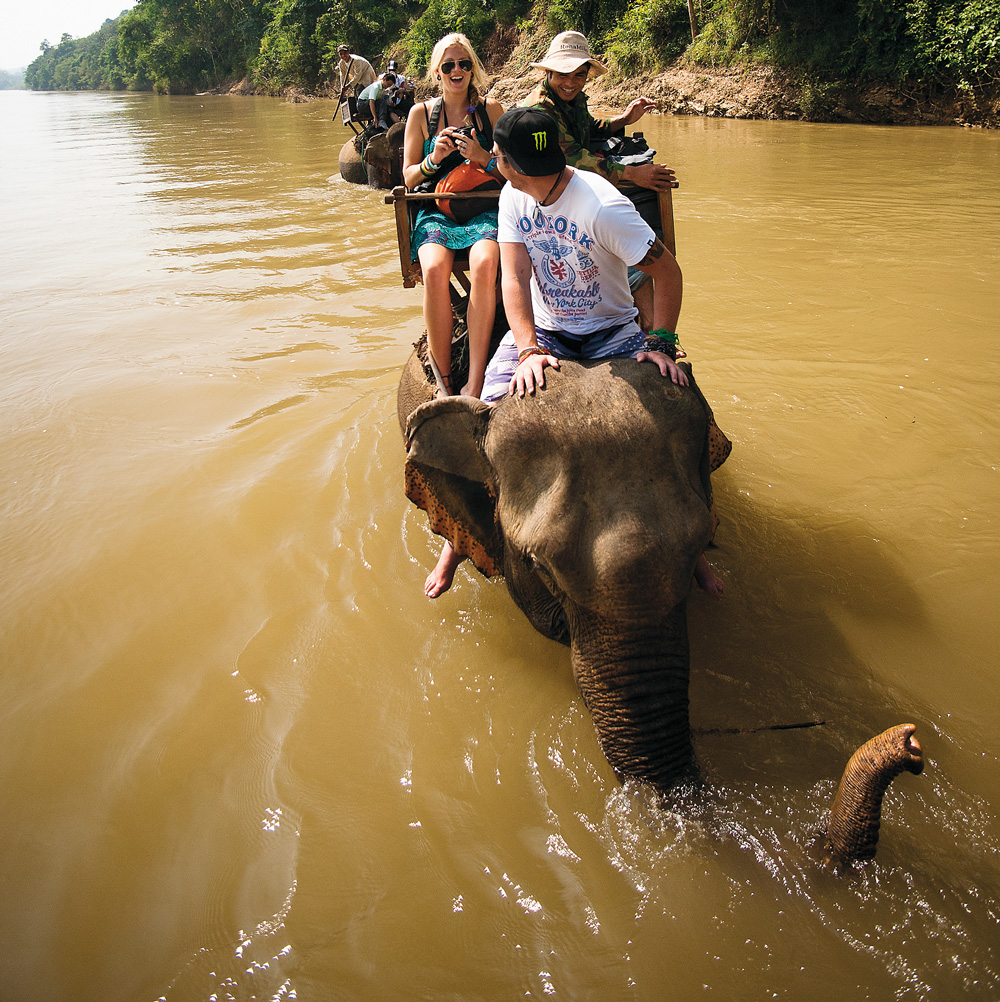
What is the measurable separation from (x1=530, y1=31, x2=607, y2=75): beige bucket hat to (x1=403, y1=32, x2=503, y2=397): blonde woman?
364 mm

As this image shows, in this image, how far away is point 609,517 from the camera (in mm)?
2121

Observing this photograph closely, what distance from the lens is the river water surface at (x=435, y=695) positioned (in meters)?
1.98

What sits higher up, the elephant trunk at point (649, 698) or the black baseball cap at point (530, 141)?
the black baseball cap at point (530, 141)

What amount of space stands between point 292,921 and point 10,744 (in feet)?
4.77

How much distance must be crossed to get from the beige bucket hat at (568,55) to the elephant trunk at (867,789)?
135 inches

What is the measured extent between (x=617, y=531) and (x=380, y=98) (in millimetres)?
9887

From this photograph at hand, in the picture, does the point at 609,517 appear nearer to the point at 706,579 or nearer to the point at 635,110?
the point at 706,579

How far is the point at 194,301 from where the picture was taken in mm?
7336

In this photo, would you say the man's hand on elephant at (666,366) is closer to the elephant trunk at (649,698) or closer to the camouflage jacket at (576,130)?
the elephant trunk at (649,698)

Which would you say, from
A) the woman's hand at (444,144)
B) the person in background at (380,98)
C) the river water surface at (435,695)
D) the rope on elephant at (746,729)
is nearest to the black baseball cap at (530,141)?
the woman's hand at (444,144)

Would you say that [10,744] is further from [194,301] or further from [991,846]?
[194,301]

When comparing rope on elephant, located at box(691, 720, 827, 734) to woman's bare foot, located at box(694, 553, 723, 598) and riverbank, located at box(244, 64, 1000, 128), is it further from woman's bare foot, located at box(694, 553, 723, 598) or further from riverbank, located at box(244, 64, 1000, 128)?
riverbank, located at box(244, 64, 1000, 128)

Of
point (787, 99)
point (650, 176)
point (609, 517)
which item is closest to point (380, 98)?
point (650, 176)

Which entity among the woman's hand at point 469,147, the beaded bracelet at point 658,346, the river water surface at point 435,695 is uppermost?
the woman's hand at point 469,147
